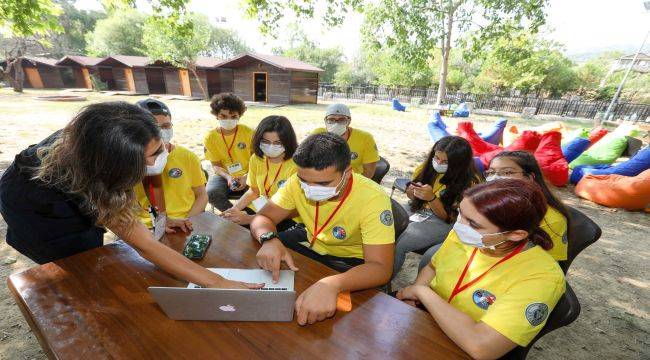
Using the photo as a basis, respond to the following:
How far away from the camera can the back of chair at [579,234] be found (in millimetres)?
1848

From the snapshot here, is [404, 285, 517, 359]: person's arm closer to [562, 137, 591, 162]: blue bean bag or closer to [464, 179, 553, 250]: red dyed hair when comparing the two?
[464, 179, 553, 250]: red dyed hair

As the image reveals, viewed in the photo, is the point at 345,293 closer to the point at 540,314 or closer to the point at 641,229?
the point at 540,314

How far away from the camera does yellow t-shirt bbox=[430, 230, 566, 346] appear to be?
1154 millimetres

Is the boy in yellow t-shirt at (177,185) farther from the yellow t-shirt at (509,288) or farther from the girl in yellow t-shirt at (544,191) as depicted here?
the girl in yellow t-shirt at (544,191)

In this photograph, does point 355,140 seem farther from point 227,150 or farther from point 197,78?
point 197,78

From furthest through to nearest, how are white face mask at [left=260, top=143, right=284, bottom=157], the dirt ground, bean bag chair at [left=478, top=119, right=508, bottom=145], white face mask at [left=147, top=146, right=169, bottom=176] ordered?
1. bean bag chair at [left=478, top=119, right=508, bottom=145]
2. white face mask at [left=260, top=143, right=284, bottom=157]
3. the dirt ground
4. white face mask at [left=147, top=146, right=169, bottom=176]

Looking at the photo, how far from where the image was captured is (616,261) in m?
3.62

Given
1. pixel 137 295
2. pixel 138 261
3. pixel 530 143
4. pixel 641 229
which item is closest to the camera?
pixel 137 295

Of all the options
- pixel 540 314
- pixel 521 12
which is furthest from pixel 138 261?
pixel 521 12

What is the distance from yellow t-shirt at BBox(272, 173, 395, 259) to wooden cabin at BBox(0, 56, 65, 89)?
35120 millimetres

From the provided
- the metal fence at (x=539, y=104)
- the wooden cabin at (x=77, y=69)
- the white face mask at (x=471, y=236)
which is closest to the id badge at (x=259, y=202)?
the white face mask at (x=471, y=236)

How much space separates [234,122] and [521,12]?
12148 mm

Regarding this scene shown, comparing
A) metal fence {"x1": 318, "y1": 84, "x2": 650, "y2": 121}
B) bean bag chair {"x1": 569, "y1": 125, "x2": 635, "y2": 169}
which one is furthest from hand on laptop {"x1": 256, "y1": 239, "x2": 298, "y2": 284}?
metal fence {"x1": 318, "y1": 84, "x2": 650, "y2": 121}

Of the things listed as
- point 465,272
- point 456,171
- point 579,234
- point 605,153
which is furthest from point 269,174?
point 605,153
